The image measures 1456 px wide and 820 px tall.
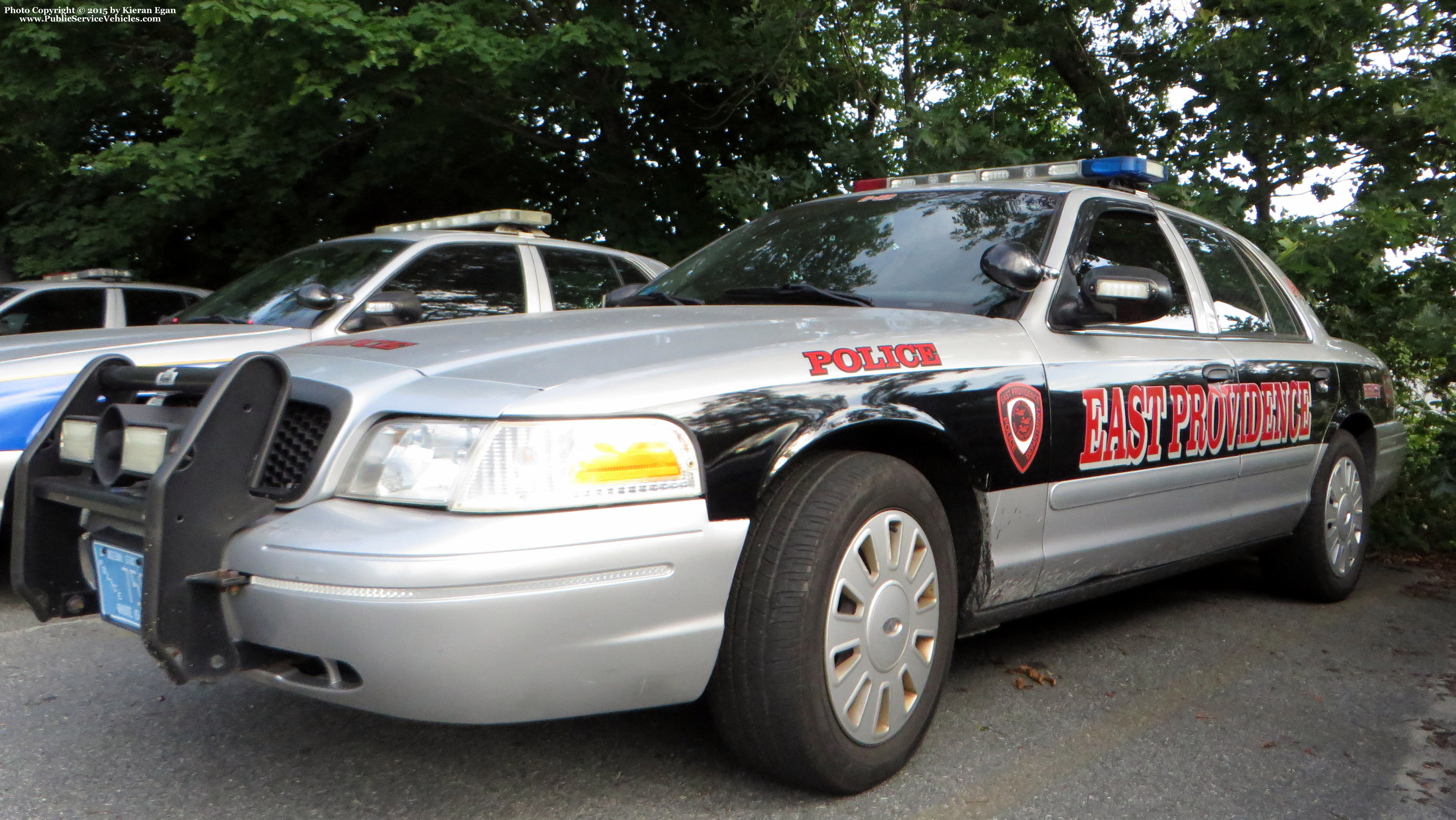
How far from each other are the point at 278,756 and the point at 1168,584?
393 cm

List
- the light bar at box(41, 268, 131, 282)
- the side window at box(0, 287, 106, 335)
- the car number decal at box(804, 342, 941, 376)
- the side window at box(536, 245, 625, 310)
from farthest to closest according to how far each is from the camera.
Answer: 1. the light bar at box(41, 268, 131, 282)
2. the side window at box(0, 287, 106, 335)
3. the side window at box(536, 245, 625, 310)
4. the car number decal at box(804, 342, 941, 376)

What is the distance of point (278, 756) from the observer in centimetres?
301

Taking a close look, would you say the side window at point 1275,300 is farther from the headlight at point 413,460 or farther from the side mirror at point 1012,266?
the headlight at point 413,460

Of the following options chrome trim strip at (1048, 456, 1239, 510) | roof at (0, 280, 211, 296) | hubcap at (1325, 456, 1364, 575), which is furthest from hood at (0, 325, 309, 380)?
hubcap at (1325, 456, 1364, 575)

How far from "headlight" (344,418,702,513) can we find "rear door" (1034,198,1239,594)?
1.39 metres

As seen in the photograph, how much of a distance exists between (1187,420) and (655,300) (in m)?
1.75

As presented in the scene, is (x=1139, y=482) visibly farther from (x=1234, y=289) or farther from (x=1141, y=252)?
(x=1234, y=289)

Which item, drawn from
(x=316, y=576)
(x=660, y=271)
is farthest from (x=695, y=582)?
(x=660, y=271)

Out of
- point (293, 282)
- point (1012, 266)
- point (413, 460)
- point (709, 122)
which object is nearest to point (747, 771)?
point (413, 460)

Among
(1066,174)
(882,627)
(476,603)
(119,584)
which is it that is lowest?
(882,627)

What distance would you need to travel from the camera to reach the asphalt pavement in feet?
9.09

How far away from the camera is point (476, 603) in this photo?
2.26m

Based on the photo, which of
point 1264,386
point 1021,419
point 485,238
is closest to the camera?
point 1021,419

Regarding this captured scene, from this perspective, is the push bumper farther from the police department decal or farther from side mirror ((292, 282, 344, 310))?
side mirror ((292, 282, 344, 310))
